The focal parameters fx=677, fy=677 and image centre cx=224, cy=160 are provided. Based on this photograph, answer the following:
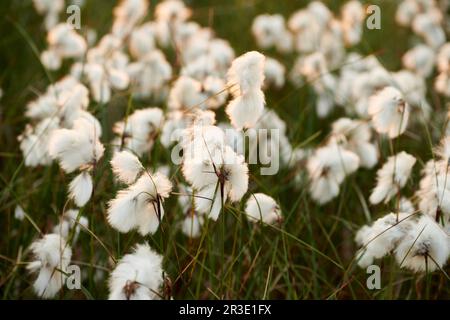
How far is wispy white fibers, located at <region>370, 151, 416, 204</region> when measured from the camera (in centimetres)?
202

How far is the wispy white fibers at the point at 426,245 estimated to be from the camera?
164 centimetres

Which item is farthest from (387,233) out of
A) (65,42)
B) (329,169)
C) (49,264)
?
(65,42)

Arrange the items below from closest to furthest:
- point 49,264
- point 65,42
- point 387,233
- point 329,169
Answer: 1. point 387,233
2. point 49,264
3. point 329,169
4. point 65,42

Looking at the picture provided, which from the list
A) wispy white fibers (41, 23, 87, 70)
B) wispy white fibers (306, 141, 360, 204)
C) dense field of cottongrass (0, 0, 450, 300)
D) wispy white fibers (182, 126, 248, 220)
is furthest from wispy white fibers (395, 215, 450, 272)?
wispy white fibers (41, 23, 87, 70)

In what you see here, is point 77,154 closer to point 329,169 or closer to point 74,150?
point 74,150

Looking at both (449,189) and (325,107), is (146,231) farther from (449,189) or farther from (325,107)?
(325,107)

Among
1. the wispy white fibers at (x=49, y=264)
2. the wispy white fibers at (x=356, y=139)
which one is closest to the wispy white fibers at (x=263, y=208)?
the wispy white fibers at (x=49, y=264)

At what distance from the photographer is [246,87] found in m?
1.64

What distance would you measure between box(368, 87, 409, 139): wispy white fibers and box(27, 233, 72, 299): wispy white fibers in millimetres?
1017

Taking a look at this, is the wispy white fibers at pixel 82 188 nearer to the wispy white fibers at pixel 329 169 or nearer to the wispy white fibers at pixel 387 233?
the wispy white fibers at pixel 387 233

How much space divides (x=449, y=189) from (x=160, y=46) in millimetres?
2783

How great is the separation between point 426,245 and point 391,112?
0.57m

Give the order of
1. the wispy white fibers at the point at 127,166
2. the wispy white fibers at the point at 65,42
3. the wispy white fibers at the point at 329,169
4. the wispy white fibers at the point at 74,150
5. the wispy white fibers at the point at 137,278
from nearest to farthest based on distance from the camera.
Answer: the wispy white fibers at the point at 137,278
the wispy white fibers at the point at 127,166
the wispy white fibers at the point at 74,150
the wispy white fibers at the point at 329,169
the wispy white fibers at the point at 65,42
